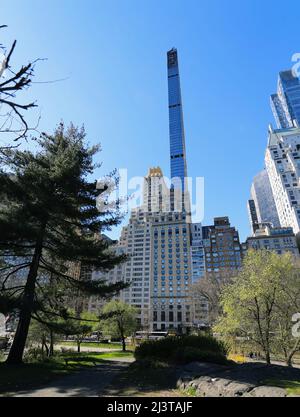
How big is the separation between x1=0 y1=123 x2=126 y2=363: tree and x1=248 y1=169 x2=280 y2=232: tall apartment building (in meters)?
157

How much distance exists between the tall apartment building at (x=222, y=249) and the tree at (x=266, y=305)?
371 feet

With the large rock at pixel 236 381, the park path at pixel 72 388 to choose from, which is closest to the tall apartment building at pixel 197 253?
the large rock at pixel 236 381

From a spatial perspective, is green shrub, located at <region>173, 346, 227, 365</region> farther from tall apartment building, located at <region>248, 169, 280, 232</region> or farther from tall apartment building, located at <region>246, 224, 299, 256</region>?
tall apartment building, located at <region>248, 169, 280, 232</region>

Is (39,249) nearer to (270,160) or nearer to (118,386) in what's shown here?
(118,386)

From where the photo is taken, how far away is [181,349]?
1473 cm

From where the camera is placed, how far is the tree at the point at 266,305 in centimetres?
1828

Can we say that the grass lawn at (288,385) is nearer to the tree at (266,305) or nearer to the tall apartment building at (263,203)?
the tree at (266,305)

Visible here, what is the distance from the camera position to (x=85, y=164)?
58.7 feet

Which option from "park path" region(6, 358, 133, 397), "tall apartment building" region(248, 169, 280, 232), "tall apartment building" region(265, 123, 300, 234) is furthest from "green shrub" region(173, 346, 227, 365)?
"tall apartment building" region(248, 169, 280, 232)

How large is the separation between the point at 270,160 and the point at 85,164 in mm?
147654

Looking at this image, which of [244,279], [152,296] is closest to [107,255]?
[244,279]

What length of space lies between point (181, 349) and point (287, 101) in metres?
203

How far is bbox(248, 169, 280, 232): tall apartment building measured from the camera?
161m

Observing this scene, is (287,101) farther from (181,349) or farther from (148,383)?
(148,383)
